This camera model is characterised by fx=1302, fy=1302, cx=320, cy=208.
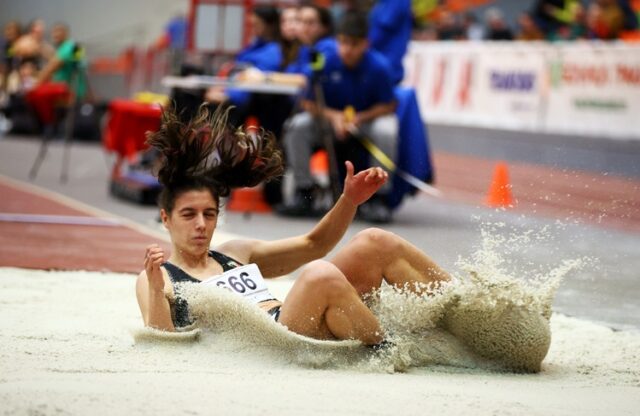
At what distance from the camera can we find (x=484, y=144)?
20.1 m

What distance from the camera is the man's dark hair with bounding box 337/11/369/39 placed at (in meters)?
11.0

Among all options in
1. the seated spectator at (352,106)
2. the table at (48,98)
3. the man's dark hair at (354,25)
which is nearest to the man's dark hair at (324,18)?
the seated spectator at (352,106)

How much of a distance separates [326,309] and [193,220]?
696 millimetres

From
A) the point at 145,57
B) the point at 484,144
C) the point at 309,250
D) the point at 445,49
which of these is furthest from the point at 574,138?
the point at 309,250

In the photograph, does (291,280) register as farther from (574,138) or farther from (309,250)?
(574,138)

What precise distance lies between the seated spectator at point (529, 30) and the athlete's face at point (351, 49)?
9.75 meters

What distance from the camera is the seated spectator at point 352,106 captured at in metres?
11.3

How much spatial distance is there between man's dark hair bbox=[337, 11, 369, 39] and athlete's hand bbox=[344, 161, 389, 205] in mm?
5790

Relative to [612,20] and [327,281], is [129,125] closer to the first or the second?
[612,20]

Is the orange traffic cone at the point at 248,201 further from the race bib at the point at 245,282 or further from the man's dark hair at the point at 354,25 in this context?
the race bib at the point at 245,282

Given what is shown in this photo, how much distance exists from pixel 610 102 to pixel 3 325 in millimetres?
12664

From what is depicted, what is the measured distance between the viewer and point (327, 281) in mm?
4887

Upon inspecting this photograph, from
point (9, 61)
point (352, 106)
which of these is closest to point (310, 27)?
point (352, 106)

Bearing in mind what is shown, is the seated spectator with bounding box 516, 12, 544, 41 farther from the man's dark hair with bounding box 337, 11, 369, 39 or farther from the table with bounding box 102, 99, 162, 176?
the man's dark hair with bounding box 337, 11, 369, 39
